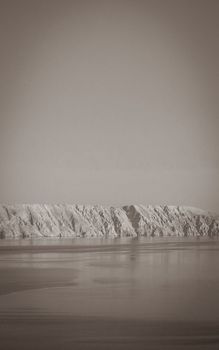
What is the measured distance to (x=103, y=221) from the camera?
91188 mm

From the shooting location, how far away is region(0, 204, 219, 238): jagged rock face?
263ft

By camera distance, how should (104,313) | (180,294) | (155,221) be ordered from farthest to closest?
(155,221) < (180,294) < (104,313)

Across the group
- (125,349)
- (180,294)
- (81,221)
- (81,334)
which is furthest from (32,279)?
(81,221)

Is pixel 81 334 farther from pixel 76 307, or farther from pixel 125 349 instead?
pixel 76 307

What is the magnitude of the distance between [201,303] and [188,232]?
83194 millimetres

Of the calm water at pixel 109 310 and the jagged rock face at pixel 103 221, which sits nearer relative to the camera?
the calm water at pixel 109 310

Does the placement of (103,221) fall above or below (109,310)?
below

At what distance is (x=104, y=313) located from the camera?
10.2 meters

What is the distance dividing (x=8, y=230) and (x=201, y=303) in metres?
67.2

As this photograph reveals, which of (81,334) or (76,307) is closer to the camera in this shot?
(81,334)

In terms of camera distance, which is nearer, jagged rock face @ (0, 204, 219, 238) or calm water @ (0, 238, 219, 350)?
calm water @ (0, 238, 219, 350)

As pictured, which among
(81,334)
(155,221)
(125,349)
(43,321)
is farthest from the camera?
(155,221)

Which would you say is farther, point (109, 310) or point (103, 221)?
point (103, 221)

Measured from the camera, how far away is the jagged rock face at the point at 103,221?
80.2 m
